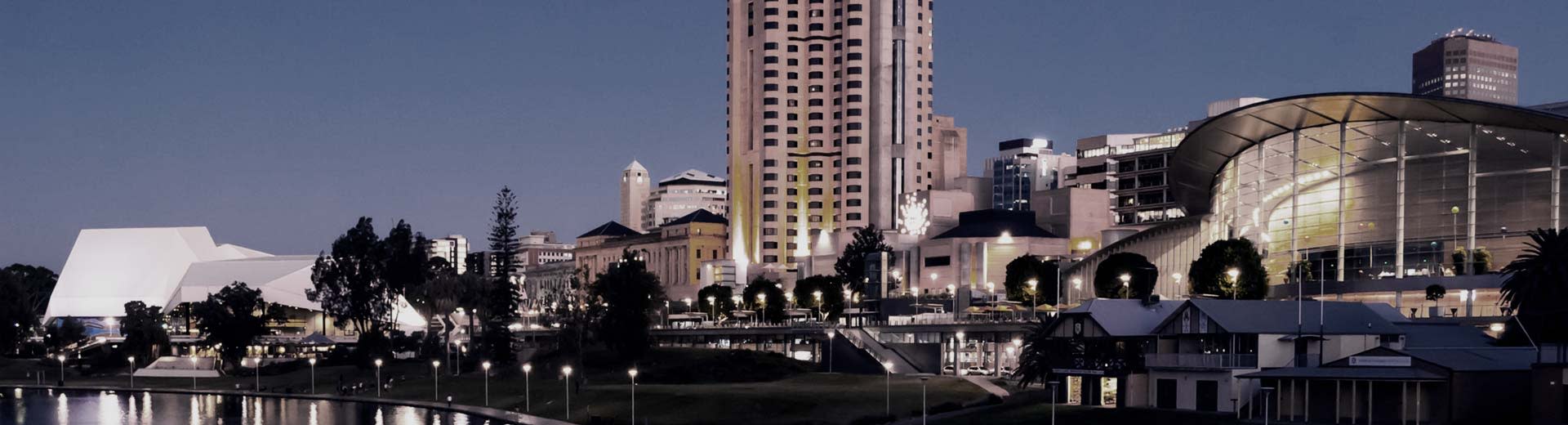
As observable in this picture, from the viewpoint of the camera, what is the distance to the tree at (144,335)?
173 m

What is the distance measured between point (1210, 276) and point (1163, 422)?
4449 cm

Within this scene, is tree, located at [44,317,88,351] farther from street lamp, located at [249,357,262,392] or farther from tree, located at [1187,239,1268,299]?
tree, located at [1187,239,1268,299]

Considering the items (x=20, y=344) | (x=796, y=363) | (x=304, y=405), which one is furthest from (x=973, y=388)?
(x=20, y=344)

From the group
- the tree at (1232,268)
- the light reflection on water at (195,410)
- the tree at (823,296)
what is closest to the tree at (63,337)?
the light reflection on water at (195,410)

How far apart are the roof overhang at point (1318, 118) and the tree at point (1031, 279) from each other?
1642cm

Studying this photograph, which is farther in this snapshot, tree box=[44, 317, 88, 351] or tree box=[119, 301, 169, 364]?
tree box=[44, 317, 88, 351]

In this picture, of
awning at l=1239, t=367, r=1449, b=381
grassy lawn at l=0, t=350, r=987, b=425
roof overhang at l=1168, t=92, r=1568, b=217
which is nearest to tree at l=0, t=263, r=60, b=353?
grassy lawn at l=0, t=350, r=987, b=425

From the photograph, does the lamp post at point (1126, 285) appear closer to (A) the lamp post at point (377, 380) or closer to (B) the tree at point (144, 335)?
(A) the lamp post at point (377, 380)

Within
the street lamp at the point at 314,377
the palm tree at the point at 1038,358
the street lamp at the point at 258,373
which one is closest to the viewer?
the palm tree at the point at 1038,358

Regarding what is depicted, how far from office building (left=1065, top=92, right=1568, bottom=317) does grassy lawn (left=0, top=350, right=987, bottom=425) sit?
3175 centimetres

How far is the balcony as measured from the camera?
270 feet

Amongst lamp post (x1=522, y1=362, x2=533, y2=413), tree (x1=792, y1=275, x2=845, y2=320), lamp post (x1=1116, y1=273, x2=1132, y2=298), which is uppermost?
lamp post (x1=1116, y1=273, x2=1132, y2=298)

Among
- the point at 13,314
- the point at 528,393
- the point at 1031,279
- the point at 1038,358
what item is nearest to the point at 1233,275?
the point at 1038,358

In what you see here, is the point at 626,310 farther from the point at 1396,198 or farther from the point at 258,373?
the point at 1396,198
